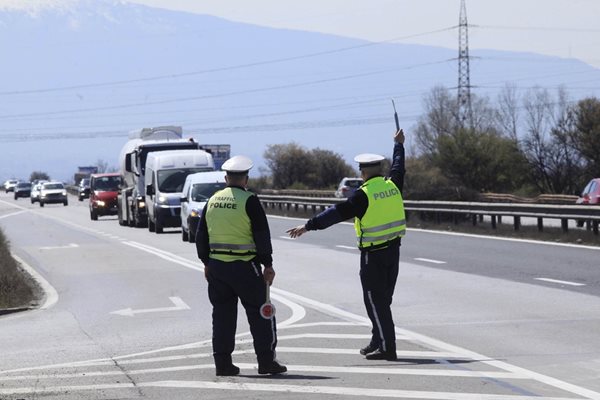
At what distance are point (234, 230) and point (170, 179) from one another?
29.7 m

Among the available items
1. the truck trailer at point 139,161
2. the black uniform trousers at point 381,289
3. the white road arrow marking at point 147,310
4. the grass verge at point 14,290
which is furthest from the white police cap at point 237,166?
the truck trailer at point 139,161

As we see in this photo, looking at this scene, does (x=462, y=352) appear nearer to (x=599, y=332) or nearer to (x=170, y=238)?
(x=599, y=332)

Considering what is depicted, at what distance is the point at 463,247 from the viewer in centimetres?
2823

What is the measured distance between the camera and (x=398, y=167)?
12.1 m

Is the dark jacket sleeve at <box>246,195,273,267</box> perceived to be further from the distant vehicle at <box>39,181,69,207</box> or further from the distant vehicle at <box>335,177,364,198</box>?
the distant vehicle at <box>39,181,69,207</box>

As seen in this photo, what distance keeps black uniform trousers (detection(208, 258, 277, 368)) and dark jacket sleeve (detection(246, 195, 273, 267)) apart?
0.14m

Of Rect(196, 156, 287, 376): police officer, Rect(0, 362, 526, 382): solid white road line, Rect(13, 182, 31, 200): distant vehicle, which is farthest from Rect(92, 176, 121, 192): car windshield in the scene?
Rect(13, 182, 31, 200): distant vehicle

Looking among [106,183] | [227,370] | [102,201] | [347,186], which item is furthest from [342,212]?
[347,186]

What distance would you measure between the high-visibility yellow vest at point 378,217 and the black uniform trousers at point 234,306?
1170 millimetres

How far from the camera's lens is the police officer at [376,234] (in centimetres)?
1134

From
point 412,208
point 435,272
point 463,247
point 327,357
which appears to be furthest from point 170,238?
point 327,357

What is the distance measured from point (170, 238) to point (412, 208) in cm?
735

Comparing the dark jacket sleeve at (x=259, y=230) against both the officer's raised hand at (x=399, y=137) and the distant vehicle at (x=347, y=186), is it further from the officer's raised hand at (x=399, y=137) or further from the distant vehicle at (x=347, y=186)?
the distant vehicle at (x=347, y=186)

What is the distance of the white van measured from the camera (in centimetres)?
3950
